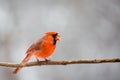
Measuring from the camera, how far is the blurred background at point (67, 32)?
2.37 meters

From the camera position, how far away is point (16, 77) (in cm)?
204

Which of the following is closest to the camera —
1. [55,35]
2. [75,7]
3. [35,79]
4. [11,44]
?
[55,35]

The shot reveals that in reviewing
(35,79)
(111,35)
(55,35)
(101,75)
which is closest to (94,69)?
(101,75)

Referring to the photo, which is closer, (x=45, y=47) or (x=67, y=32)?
(x=45, y=47)

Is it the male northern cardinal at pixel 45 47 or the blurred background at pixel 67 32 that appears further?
the blurred background at pixel 67 32

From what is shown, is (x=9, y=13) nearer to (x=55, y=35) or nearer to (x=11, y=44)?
(x=11, y=44)

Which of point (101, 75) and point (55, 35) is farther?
point (101, 75)

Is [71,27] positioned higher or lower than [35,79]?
higher

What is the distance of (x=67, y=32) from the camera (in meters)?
2.51

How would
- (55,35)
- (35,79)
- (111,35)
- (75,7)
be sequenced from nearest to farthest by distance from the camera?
(55,35)
(35,79)
(111,35)
(75,7)

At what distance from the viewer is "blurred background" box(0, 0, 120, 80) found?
2.37 meters

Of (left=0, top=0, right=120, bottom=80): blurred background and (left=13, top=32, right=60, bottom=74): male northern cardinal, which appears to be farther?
(left=0, top=0, right=120, bottom=80): blurred background

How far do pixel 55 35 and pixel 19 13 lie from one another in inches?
65.9

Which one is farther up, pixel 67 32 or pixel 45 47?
pixel 45 47
